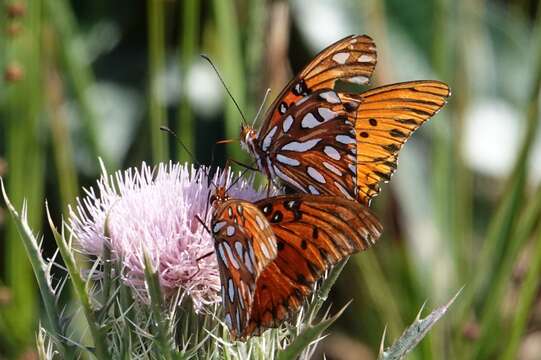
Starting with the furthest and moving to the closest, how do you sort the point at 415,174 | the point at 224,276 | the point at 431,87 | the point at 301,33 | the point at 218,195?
the point at 301,33 < the point at 415,174 < the point at 431,87 < the point at 218,195 < the point at 224,276

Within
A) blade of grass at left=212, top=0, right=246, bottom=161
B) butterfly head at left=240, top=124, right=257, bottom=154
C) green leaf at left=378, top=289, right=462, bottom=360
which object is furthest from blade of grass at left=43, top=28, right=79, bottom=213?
green leaf at left=378, top=289, right=462, bottom=360

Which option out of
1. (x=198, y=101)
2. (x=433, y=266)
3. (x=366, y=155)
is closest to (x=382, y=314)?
(x=433, y=266)

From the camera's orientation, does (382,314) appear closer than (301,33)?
Yes

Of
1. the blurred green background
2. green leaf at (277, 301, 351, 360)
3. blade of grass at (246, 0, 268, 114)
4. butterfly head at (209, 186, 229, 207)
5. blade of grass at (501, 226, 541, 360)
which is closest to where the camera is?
green leaf at (277, 301, 351, 360)

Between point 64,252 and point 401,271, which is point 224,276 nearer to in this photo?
point 64,252

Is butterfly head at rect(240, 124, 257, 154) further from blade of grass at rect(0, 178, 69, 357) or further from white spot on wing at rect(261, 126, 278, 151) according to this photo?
blade of grass at rect(0, 178, 69, 357)

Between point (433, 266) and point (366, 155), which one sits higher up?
point (366, 155)
